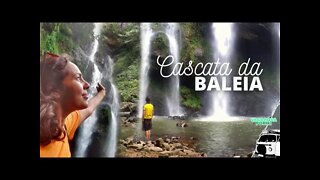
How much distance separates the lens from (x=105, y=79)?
735cm

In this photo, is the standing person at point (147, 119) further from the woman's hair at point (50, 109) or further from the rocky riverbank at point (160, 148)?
the woman's hair at point (50, 109)

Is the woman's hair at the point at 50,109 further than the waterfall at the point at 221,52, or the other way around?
the waterfall at the point at 221,52

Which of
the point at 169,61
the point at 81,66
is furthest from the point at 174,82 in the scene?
the point at 81,66

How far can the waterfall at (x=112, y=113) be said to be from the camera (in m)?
7.34

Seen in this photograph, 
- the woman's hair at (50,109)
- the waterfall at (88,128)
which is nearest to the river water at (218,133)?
the waterfall at (88,128)

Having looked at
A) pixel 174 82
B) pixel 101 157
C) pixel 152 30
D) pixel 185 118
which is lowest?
pixel 101 157

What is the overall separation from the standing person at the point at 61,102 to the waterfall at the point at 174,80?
86 cm

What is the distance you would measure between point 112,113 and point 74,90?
560mm

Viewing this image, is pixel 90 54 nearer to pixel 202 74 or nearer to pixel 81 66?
pixel 81 66

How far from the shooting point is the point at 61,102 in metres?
7.25

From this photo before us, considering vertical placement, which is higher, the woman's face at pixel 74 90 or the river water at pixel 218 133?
the woman's face at pixel 74 90

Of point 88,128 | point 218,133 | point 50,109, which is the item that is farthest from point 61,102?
point 218,133

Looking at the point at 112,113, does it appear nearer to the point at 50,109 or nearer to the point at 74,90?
the point at 74,90

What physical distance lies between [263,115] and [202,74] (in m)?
0.94
